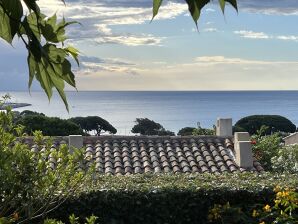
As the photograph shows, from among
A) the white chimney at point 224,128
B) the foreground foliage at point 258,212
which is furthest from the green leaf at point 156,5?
the white chimney at point 224,128

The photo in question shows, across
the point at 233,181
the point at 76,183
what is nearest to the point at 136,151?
the point at 233,181

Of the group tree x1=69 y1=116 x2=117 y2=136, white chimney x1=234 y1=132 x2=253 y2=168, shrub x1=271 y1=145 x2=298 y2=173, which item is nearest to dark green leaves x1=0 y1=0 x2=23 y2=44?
white chimney x1=234 y1=132 x2=253 y2=168

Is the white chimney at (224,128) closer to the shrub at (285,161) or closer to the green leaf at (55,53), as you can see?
the shrub at (285,161)

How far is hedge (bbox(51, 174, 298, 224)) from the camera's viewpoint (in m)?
8.25

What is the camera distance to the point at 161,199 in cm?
841

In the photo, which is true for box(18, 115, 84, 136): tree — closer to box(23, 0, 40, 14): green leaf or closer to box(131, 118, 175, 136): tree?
box(131, 118, 175, 136): tree

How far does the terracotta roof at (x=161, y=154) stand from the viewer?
13.5 m

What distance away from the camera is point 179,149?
48.4 feet

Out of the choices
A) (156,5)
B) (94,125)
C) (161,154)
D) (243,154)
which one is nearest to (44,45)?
(156,5)

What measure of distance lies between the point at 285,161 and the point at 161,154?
335cm

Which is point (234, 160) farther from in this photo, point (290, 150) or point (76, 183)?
point (76, 183)

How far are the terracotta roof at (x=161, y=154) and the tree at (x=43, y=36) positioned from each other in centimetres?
1164

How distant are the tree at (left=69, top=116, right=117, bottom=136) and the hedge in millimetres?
35551

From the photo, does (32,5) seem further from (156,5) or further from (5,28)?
(156,5)
